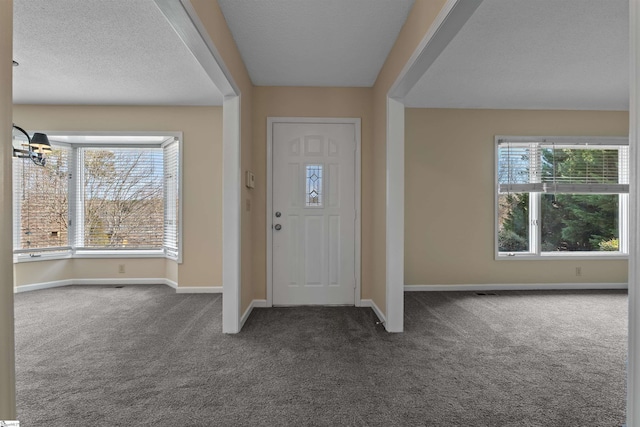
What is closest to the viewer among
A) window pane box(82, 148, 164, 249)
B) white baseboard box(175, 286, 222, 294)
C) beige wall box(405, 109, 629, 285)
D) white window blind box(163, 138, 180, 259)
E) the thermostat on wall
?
the thermostat on wall

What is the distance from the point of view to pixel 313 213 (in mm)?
3812

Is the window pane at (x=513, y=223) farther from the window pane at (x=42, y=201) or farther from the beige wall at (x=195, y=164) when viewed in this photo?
the window pane at (x=42, y=201)

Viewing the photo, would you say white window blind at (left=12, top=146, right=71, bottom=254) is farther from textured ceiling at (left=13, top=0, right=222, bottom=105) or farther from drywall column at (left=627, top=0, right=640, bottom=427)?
drywall column at (left=627, top=0, right=640, bottom=427)

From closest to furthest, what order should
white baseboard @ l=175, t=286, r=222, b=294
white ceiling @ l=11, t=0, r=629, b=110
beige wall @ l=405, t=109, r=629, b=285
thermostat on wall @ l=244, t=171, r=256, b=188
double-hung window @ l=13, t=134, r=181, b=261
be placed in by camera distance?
white ceiling @ l=11, t=0, r=629, b=110, thermostat on wall @ l=244, t=171, r=256, b=188, white baseboard @ l=175, t=286, r=222, b=294, beige wall @ l=405, t=109, r=629, b=285, double-hung window @ l=13, t=134, r=181, b=261

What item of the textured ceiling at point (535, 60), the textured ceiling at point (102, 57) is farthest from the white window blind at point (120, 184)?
the textured ceiling at point (535, 60)

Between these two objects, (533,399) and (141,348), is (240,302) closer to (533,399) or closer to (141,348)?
(141,348)

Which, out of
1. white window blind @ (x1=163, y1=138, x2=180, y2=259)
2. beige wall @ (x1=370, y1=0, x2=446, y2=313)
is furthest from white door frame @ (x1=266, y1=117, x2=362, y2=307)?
white window blind @ (x1=163, y1=138, x2=180, y2=259)

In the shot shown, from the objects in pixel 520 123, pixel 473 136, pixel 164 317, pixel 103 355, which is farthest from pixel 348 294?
pixel 520 123

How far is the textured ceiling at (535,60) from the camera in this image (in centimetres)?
246

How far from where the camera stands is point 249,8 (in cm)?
241

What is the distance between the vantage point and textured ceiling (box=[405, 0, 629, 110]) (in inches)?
96.7

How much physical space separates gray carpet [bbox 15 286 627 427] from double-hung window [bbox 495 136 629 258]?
1.23 m

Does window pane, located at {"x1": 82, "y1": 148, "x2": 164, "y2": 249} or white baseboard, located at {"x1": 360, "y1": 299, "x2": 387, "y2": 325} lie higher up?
window pane, located at {"x1": 82, "y1": 148, "x2": 164, "y2": 249}

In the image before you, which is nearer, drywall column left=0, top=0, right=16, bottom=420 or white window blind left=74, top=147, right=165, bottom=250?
drywall column left=0, top=0, right=16, bottom=420
